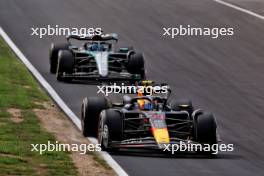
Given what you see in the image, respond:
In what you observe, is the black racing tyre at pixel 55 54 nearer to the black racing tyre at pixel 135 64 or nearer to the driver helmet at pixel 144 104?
the black racing tyre at pixel 135 64

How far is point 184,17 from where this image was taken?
1988 inches

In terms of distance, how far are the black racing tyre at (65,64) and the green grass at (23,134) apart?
1.00 metres

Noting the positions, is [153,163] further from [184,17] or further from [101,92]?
[184,17]

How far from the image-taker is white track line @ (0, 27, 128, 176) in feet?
71.7

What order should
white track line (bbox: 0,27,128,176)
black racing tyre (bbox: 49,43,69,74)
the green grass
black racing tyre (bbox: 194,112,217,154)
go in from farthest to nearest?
black racing tyre (bbox: 49,43,69,74)
black racing tyre (bbox: 194,112,217,154)
white track line (bbox: 0,27,128,176)
the green grass

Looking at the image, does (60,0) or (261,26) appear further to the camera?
(60,0)

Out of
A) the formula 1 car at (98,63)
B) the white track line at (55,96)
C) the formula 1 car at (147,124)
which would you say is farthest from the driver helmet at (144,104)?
the formula 1 car at (98,63)

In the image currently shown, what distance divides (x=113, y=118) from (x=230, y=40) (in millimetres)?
22527

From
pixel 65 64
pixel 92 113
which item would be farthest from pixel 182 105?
pixel 65 64

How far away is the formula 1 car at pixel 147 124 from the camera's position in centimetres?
2348

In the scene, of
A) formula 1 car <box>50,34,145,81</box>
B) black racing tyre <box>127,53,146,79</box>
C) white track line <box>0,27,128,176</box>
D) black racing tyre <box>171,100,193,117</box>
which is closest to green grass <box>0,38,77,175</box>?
white track line <box>0,27,128,176</box>

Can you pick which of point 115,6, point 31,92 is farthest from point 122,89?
point 115,6

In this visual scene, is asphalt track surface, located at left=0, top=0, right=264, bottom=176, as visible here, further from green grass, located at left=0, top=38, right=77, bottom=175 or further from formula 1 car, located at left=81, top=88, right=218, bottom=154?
green grass, located at left=0, top=38, right=77, bottom=175

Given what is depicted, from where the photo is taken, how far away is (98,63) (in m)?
34.7
